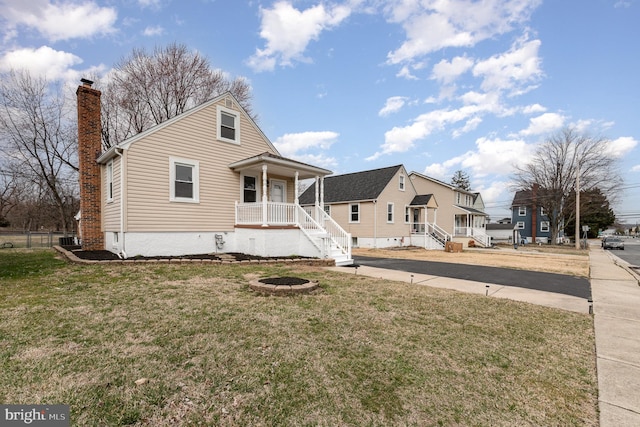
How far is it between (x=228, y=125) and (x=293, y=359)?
1170 centimetres

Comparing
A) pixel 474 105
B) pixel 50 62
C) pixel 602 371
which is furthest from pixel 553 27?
pixel 50 62

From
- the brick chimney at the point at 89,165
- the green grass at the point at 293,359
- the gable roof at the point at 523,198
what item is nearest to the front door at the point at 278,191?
the brick chimney at the point at 89,165

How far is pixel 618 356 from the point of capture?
353 centimetres

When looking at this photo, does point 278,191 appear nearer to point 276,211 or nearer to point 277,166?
point 277,166

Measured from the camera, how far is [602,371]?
313 cm

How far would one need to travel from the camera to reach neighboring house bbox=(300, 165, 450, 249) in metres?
21.7

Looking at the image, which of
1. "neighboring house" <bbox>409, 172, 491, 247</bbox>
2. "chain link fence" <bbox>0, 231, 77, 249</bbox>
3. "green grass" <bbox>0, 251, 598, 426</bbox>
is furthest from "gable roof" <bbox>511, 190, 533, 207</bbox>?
"chain link fence" <bbox>0, 231, 77, 249</bbox>

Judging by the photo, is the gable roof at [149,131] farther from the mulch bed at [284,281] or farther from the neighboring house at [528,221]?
the neighboring house at [528,221]

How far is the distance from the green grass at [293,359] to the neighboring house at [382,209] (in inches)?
628

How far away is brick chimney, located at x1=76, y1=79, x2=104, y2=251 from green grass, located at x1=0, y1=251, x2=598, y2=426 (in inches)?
279

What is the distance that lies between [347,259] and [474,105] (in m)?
12.7

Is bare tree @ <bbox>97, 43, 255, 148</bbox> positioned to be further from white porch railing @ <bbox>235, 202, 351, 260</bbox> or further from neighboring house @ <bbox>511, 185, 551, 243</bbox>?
neighboring house @ <bbox>511, 185, 551, 243</bbox>

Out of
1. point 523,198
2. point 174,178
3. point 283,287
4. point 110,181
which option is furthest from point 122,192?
point 523,198

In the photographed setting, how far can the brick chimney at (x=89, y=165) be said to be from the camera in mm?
11508
